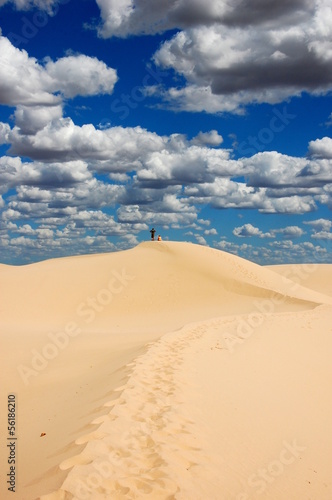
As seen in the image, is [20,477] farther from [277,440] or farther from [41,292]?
[41,292]

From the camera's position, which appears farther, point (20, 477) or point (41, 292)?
point (41, 292)

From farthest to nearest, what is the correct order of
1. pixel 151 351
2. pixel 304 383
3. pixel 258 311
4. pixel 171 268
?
pixel 171 268, pixel 258 311, pixel 151 351, pixel 304 383

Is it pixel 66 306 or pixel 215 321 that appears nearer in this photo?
pixel 215 321

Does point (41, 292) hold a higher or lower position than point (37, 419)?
higher

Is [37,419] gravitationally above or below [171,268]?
below

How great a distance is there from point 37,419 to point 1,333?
9.09 meters

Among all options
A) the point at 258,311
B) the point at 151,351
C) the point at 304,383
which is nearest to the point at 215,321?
the point at 258,311

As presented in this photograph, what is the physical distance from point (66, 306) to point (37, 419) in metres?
17.0

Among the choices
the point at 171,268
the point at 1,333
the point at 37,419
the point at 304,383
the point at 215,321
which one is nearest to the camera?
the point at 37,419

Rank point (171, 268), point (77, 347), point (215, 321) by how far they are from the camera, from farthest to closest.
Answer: point (171, 268) < point (215, 321) < point (77, 347)

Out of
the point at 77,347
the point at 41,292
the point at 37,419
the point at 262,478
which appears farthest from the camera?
the point at 41,292

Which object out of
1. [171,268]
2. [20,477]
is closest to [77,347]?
[20,477]

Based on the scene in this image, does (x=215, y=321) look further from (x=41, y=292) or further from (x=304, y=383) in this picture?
(x=41, y=292)

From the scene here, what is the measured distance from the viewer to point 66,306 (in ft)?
76.7
